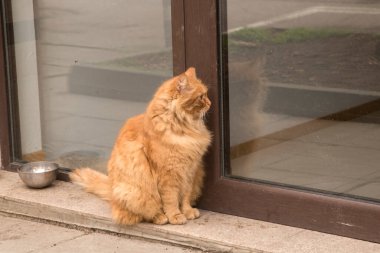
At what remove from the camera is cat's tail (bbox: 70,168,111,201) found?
514 centimetres

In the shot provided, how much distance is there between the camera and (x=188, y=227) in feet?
15.3

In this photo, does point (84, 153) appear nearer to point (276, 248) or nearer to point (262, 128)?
point (262, 128)

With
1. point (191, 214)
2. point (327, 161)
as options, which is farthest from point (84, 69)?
point (327, 161)

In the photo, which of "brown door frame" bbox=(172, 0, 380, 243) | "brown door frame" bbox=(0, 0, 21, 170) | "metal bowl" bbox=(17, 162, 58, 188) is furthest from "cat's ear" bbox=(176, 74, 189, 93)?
"brown door frame" bbox=(0, 0, 21, 170)

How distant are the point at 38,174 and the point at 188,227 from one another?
1290 millimetres

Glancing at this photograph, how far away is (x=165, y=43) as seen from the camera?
498cm

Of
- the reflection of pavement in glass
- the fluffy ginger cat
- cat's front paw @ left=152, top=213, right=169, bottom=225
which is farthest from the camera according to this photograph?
cat's front paw @ left=152, top=213, right=169, bottom=225

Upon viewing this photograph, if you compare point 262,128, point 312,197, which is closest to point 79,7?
point 262,128

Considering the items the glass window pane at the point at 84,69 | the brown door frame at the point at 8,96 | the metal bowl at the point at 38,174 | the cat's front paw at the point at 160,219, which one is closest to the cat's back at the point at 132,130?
the glass window pane at the point at 84,69

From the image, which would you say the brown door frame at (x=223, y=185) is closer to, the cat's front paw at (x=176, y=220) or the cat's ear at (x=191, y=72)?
the cat's ear at (x=191, y=72)

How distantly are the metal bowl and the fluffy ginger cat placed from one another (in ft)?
2.59

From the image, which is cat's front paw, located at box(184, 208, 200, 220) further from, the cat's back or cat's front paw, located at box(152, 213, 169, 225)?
the cat's back

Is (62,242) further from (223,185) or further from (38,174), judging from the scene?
(223,185)

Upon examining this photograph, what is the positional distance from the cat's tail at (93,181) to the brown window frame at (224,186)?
2.19 feet
